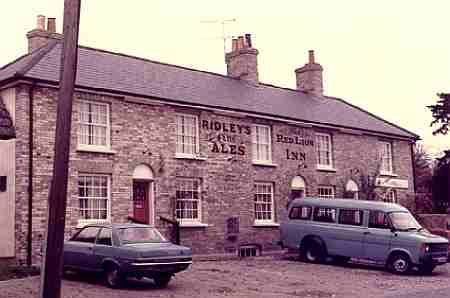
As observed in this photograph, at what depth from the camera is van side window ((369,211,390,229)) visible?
20.3m

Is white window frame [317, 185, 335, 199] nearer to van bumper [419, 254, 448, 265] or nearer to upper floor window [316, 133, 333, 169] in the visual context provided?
upper floor window [316, 133, 333, 169]

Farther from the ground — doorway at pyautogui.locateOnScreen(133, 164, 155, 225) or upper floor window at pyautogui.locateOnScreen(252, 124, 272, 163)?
upper floor window at pyautogui.locateOnScreen(252, 124, 272, 163)

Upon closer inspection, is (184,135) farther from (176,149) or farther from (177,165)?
(177,165)

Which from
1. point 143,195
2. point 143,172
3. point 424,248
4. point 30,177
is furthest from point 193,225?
point 424,248

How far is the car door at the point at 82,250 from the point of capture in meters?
15.2

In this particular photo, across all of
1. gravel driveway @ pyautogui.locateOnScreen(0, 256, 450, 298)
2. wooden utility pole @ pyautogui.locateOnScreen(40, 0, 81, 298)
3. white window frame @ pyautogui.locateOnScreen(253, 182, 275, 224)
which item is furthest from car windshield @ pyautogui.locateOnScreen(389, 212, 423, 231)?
wooden utility pole @ pyautogui.locateOnScreen(40, 0, 81, 298)

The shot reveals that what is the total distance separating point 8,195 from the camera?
63.9 feet

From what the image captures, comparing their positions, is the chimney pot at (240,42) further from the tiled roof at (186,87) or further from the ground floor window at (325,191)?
the ground floor window at (325,191)

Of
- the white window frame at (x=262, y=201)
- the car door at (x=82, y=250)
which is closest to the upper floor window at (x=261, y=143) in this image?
the white window frame at (x=262, y=201)

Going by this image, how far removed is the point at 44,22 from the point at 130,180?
23.6 feet

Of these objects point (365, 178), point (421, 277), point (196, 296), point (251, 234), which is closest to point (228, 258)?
point (251, 234)

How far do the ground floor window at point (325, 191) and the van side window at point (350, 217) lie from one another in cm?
708

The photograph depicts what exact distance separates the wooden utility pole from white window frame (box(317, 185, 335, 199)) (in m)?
19.8

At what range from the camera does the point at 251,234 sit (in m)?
25.3
